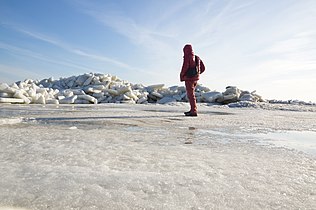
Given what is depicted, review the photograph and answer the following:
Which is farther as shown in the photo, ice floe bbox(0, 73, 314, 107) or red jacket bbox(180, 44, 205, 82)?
ice floe bbox(0, 73, 314, 107)

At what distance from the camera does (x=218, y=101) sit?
10.5 metres

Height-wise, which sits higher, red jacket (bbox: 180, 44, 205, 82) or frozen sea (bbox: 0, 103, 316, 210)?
red jacket (bbox: 180, 44, 205, 82)

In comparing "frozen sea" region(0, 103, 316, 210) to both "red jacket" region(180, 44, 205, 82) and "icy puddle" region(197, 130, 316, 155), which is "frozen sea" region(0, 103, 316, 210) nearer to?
"icy puddle" region(197, 130, 316, 155)

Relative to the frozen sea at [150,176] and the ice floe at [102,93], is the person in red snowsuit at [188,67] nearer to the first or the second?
the frozen sea at [150,176]

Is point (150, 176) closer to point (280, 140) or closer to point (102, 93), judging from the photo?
point (280, 140)

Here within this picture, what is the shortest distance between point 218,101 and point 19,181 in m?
10.1

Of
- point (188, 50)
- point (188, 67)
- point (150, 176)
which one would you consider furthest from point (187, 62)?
point (150, 176)

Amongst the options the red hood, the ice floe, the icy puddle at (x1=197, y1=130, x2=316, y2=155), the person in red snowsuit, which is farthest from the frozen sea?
the ice floe

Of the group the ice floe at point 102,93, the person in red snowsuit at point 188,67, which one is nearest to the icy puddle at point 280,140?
the person in red snowsuit at point 188,67

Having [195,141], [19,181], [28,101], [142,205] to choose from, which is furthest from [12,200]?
[28,101]

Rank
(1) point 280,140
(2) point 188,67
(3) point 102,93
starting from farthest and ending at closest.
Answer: (3) point 102,93 < (2) point 188,67 < (1) point 280,140

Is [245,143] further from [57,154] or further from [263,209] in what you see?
[57,154]

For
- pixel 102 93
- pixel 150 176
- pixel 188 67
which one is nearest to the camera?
pixel 150 176

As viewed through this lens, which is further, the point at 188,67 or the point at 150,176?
the point at 188,67
